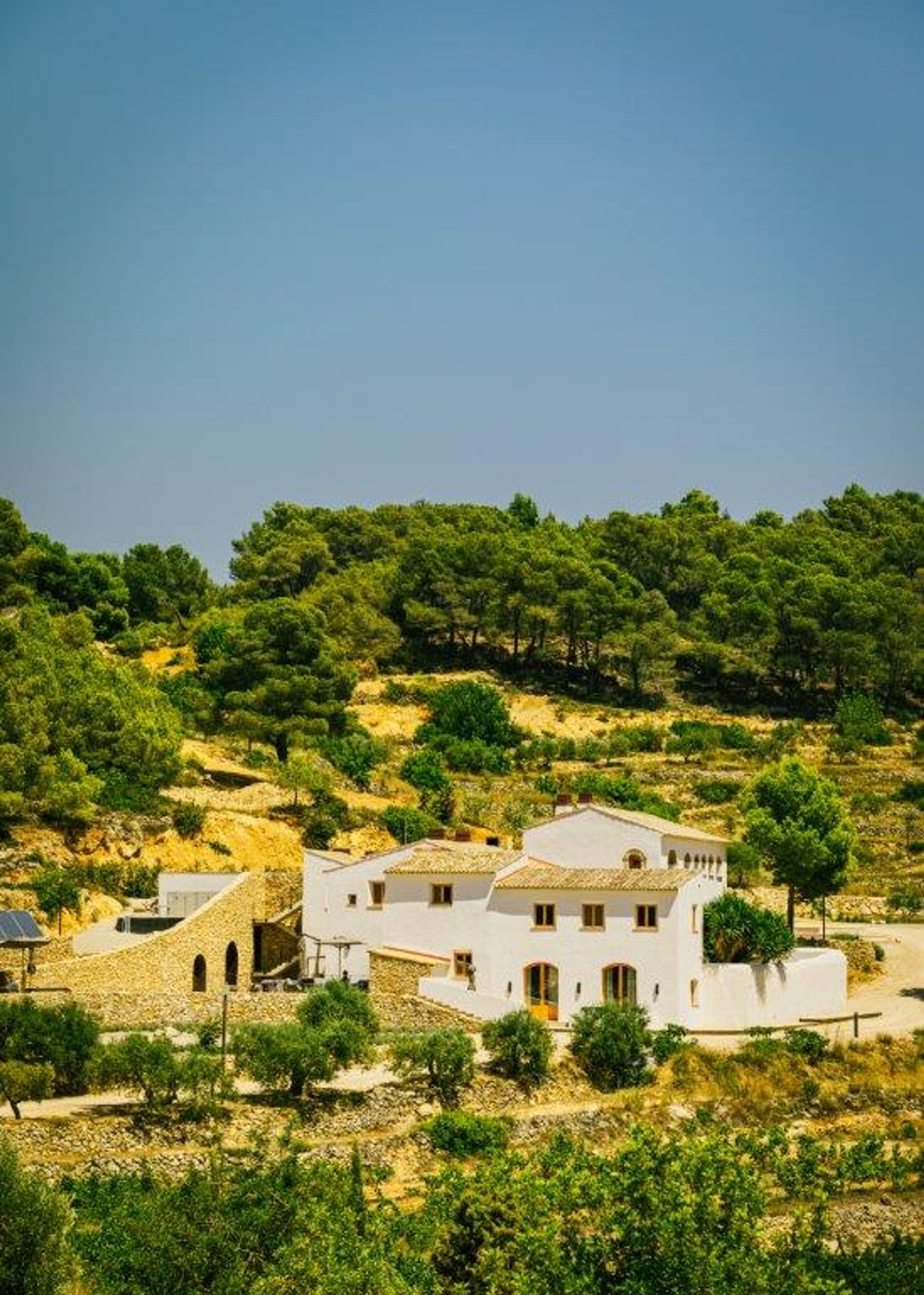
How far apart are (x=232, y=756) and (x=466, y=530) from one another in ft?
94.0

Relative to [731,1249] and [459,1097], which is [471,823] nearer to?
[459,1097]

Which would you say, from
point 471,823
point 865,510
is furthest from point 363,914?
point 865,510

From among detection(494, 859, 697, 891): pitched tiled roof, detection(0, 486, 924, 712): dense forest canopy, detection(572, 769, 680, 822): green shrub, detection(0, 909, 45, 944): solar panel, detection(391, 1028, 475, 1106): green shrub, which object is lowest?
detection(391, 1028, 475, 1106): green shrub

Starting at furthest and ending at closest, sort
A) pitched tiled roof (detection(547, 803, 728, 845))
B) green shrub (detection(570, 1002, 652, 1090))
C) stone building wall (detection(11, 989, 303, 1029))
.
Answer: pitched tiled roof (detection(547, 803, 728, 845))
green shrub (detection(570, 1002, 652, 1090))
stone building wall (detection(11, 989, 303, 1029))

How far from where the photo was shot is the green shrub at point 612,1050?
38.1 m

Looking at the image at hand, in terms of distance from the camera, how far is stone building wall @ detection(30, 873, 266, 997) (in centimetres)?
3850

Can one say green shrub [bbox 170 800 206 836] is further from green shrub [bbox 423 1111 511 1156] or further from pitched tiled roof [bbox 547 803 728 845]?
green shrub [bbox 423 1111 511 1156]

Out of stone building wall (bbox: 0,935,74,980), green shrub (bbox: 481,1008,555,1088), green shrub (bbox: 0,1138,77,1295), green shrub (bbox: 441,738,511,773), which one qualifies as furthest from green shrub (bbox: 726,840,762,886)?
green shrub (bbox: 0,1138,77,1295)

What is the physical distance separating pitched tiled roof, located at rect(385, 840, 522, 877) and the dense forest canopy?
3024 cm

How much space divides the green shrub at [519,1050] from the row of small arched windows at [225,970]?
7004 millimetres

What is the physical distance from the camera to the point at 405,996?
40531mm

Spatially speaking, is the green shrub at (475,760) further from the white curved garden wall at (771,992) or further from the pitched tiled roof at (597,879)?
the pitched tiled roof at (597,879)

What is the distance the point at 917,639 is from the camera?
79.2 m

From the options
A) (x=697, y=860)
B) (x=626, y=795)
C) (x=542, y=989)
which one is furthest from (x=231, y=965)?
(x=626, y=795)
